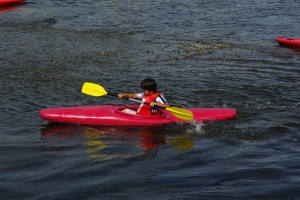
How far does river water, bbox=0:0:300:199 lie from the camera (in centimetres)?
605

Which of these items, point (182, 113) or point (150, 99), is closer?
point (182, 113)

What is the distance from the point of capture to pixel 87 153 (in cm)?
696

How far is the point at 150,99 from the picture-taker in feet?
26.3

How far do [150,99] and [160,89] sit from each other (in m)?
2.11

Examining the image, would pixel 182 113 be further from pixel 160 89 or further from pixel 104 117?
pixel 160 89

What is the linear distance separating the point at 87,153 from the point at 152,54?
241 inches

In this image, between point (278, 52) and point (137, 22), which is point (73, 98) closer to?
point (278, 52)

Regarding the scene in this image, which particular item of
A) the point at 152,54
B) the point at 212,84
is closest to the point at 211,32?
the point at 152,54

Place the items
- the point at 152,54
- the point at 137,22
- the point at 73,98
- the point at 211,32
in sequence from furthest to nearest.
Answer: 1. the point at 137,22
2. the point at 211,32
3. the point at 152,54
4. the point at 73,98

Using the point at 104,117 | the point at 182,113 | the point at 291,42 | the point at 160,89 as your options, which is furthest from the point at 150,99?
the point at 291,42

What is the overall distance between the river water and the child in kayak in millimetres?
361

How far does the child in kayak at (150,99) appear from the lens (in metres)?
7.90

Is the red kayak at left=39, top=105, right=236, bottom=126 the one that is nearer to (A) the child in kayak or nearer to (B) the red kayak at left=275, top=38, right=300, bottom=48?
(A) the child in kayak

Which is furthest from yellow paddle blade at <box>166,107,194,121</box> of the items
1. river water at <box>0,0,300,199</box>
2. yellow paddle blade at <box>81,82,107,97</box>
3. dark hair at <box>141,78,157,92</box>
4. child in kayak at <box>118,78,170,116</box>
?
yellow paddle blade at <box>81,82,107,97</box>
